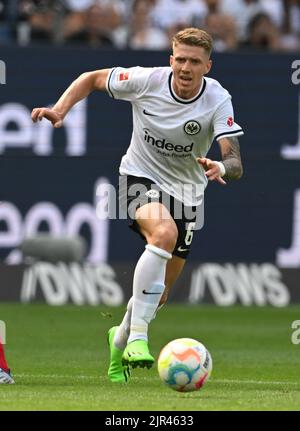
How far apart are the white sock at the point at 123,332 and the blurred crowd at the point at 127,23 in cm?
982

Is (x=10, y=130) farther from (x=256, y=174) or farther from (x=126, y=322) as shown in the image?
(x=126, y=322)

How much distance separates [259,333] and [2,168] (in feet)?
15.5

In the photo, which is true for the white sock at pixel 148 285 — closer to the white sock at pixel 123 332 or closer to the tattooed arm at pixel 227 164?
the white sock at pixel 123 332

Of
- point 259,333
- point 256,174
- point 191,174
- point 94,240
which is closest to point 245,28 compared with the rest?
point 256,174

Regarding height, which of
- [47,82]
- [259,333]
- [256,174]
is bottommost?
[259,333]

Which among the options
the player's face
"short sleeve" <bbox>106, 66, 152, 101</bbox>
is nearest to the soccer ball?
the player's face

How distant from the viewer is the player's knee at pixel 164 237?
8938mm

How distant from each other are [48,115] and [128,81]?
0.76 metres

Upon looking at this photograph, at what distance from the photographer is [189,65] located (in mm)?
9289

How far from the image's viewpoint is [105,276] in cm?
1725

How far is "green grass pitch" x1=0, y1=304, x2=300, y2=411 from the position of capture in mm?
8062

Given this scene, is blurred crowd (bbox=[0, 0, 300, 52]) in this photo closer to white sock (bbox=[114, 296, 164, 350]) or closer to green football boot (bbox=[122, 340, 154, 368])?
white sock (bbox=[114, 296, 164, 350])

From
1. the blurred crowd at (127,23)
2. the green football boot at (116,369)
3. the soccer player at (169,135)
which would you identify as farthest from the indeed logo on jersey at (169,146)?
the blurred crowd at (127,23)
